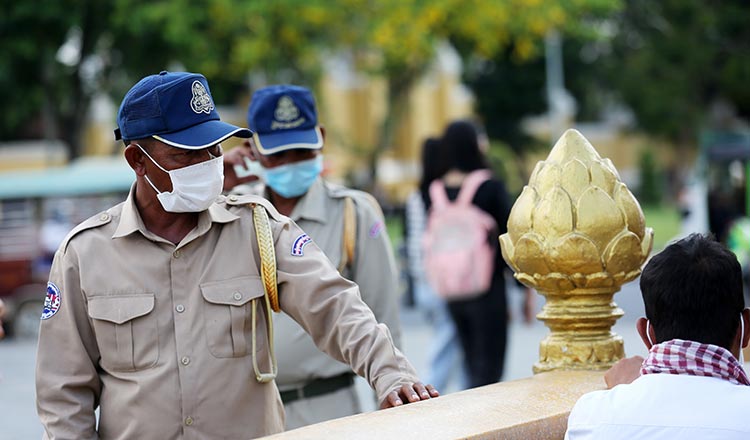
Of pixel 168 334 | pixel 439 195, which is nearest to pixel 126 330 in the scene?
pixel 168 334

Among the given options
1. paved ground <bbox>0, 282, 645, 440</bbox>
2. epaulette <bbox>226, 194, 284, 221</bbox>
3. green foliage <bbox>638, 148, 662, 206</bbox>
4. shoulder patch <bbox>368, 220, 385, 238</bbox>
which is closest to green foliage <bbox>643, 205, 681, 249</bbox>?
green foliage <bbox>638, 148, 662, 206</bbox>

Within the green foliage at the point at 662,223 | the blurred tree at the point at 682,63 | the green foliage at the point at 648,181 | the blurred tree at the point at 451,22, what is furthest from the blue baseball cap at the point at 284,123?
the green foliage at the point at 648,181

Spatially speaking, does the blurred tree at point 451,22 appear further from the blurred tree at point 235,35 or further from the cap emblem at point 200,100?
the cap emblem at point 200,100

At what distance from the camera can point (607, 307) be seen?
3.61 meters

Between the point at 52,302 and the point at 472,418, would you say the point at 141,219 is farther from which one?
the point at 472,418

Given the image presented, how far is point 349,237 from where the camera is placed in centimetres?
459

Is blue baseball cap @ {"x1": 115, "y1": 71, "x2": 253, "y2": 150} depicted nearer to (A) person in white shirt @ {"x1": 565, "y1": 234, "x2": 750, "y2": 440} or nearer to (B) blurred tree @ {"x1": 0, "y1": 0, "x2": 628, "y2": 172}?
(A) person in white shirt @ {"x1": 565, "y1": 234, "x2": 750, "y2": 440}

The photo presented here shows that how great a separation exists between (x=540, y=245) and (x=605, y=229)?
0.66 ft

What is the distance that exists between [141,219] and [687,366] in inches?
58.4

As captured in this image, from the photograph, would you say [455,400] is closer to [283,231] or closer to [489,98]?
[283,231]

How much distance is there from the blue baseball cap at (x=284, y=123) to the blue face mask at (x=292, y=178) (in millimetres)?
77

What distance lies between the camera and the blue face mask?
463cm

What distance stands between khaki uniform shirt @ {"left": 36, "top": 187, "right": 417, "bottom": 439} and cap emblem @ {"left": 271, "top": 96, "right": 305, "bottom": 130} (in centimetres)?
158

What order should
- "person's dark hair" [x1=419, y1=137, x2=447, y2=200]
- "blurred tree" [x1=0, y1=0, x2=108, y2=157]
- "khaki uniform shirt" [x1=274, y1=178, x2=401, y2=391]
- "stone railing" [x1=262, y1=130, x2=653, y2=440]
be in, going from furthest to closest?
"blurred tree" [x1=0, y1=0, x2=108, y2=157]
"person's dark hair" [x1=419, y1=137, x2=447, y2=200]
"khaki uniform shirt" [x1=274, y1=178, x2=401, y2=391]
"stone railing" [x1=262, y1=130, x2=653, y2=440]
